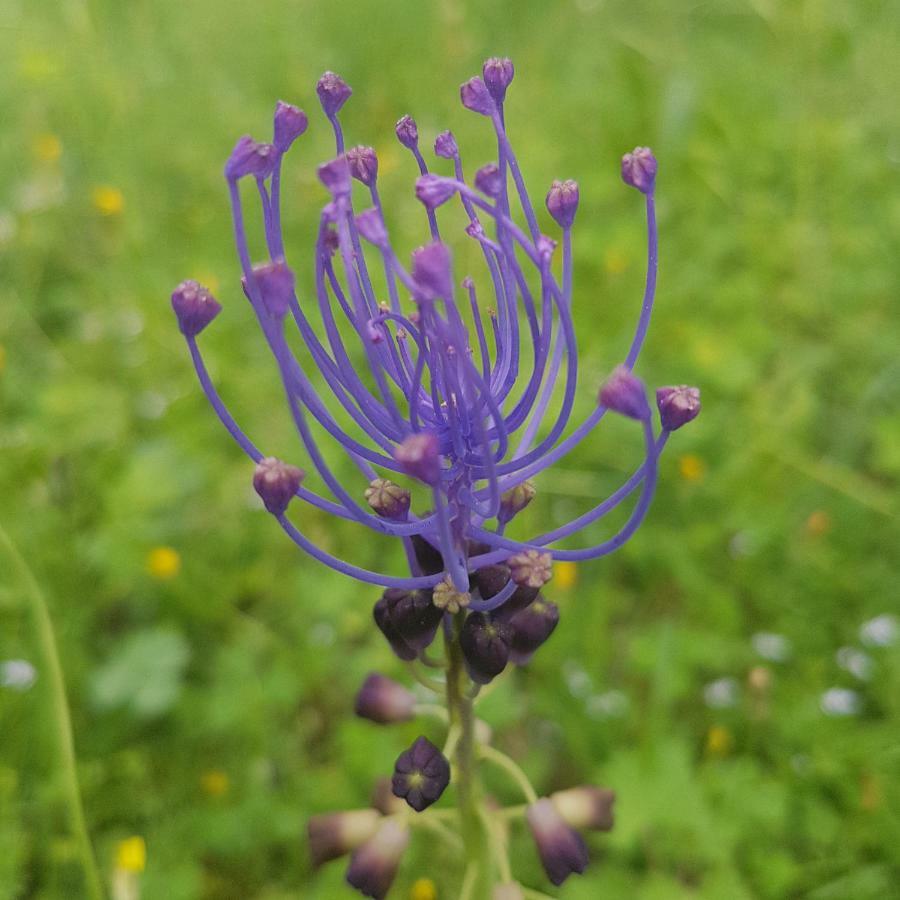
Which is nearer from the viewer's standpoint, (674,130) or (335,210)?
(335,210)

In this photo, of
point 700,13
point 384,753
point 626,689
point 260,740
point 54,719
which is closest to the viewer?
point 54,719

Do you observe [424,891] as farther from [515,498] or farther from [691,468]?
[691,468]

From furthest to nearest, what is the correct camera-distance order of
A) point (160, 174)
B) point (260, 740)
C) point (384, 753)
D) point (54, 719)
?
point (160, 174) → point (260, 740) → point (384, 753) → point (54, 719)

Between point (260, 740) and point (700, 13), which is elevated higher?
point (700, 13)

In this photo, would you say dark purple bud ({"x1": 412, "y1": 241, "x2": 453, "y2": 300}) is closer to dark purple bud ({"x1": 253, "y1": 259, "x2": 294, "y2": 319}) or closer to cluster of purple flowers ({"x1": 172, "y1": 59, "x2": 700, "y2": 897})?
cluster of purple flowers ({"x1": 172, "y1": 59, "x2": 700, "y2": 897})

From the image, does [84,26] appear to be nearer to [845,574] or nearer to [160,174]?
[160,174]

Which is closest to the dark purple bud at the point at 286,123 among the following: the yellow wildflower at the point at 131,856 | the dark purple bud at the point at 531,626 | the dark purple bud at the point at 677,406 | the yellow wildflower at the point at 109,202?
the dark purple bud at the point at 677,406

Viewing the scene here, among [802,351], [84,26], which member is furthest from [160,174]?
[802,351]

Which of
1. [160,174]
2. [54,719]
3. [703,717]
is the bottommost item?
[703,717]
